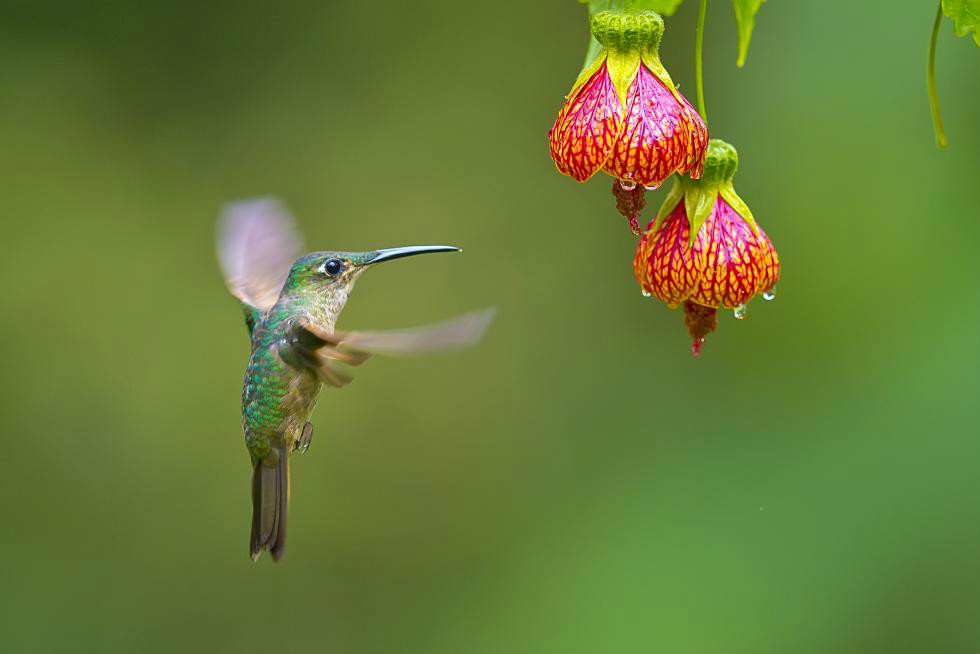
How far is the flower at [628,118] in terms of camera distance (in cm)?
174

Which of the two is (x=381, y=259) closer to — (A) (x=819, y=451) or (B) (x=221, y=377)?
(A) (x=819, y=451)

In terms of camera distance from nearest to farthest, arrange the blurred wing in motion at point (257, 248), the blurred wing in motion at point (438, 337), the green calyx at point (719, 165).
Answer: the blurred wing in motion at point (438, 337)
the green calyx at point (719, 165)
the blurred wing in motion at point (257, 248)

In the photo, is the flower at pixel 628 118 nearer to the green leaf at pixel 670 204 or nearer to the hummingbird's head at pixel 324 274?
the green leaf at pixel 670 204

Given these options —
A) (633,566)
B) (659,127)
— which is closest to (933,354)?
Answer: (633,566)

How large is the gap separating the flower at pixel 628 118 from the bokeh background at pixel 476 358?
246 centimetres

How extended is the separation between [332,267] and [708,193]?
3.01 ft

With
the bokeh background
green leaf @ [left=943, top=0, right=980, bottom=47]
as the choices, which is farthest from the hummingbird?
the bokeh background

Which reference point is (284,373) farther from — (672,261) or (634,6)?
(634,6)

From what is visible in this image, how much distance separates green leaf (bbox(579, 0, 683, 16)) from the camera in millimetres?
1887

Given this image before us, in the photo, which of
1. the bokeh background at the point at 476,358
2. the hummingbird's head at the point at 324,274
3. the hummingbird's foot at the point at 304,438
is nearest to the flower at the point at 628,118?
the hummingbird's head at the point at 324,274

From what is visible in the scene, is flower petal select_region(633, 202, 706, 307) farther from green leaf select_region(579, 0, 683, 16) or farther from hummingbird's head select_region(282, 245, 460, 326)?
hummingbird's head select_region(282, 245, 460, 326)

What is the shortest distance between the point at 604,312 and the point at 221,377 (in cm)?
163

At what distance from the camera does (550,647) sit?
14.9 ft

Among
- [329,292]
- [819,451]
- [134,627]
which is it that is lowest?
[134,627]
